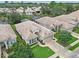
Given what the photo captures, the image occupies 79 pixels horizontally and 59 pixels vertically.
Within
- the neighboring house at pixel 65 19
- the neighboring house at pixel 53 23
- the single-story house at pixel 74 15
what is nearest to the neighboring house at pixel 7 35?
the neighboring house at pixel 53 23

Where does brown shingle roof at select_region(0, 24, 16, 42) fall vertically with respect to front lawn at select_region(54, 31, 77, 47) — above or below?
above

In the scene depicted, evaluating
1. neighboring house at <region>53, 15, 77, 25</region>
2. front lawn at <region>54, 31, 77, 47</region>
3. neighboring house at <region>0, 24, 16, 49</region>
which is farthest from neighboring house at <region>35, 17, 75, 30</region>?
neighboring house at <region>0, 24, 16, 49</region>

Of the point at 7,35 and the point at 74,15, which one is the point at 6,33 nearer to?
the point at 7,35

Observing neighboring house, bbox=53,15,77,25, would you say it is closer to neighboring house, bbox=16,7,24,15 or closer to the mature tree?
neighboring house, bbox=16,7,24,15

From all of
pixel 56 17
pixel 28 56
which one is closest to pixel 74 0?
pixel 56 17

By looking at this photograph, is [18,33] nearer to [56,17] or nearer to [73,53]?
[56,17]

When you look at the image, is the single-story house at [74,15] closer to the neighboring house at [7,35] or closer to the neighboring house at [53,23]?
the neighboring house at [53,23]
